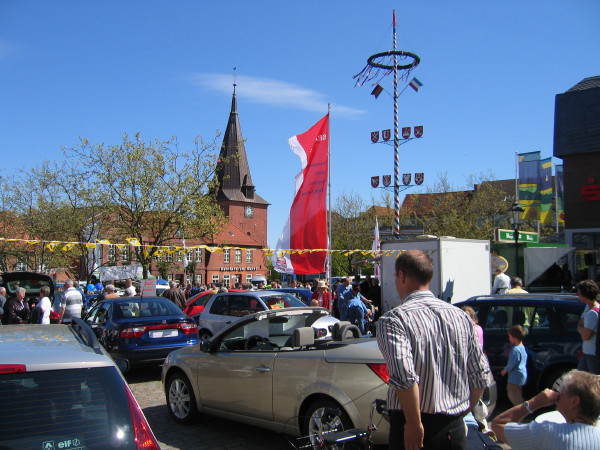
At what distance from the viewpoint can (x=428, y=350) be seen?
2.98 metres

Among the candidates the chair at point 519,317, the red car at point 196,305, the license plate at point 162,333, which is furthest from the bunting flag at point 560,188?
the license plate at point 162,333

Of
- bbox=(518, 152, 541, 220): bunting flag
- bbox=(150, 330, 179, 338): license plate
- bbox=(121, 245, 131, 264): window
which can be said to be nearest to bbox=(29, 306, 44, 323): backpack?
bbox=(150, 330, 179, 338): license plate

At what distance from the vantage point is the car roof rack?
12.7ft

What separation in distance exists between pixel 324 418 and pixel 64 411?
9.49ft

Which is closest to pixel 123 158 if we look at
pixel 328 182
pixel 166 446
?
pixel 328 182

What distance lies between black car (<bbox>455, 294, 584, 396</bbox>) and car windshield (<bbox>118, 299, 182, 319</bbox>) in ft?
19.5

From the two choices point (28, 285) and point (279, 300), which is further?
point (28, 285)

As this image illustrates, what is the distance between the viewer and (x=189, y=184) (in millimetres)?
30016

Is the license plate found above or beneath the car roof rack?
beneath

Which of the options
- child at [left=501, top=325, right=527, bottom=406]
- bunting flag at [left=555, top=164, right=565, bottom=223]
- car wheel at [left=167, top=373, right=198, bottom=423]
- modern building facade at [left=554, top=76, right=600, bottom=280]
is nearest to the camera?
child at [left=501, top=325, right=527, bottom=406]

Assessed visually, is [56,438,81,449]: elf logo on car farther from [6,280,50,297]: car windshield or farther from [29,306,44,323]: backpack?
[6,280,50,297]: car windshield

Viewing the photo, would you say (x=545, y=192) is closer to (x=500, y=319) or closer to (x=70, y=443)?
(x=500, y=319)

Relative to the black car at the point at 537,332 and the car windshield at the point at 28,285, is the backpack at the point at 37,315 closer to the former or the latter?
the car windshield at the point at 28,285

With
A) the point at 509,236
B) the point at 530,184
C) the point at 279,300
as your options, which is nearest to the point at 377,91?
the point at 509,236
